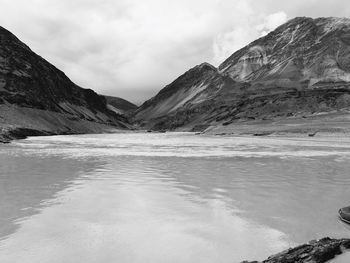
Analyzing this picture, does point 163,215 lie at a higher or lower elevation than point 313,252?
lower

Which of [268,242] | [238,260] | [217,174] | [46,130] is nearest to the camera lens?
[238,260]

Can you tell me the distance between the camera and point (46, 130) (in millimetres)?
173000

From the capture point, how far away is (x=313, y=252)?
11.6 meters

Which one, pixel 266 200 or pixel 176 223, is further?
pixel 266 200

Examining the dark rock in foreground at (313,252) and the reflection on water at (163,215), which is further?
the reflection on water at (163,215)

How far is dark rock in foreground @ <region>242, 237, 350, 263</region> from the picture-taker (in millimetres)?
11203

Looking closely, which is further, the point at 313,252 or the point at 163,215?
the point at 163,215

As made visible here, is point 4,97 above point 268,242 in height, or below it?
above

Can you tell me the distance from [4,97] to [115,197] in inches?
7052

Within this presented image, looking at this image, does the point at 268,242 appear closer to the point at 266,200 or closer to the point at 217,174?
the point at 266,200

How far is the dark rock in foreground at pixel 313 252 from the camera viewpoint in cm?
1120

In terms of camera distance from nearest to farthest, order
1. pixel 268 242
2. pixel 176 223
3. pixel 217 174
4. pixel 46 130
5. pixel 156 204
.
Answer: pixel 268 242 → pixel 176 223 → pixel 156 204 → pixel 217 174 → pixel 46 130

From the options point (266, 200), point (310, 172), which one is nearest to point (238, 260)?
point (266, 200)

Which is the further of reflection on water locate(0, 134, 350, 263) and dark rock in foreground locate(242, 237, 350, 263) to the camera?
reflection on water locate(0, 134, 350, 263)
